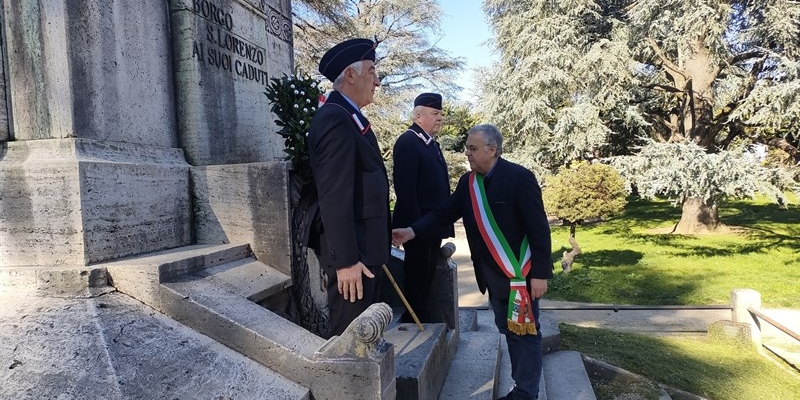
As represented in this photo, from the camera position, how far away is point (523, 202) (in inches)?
115

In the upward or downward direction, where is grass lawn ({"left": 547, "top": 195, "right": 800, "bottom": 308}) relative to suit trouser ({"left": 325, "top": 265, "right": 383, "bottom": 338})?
downward

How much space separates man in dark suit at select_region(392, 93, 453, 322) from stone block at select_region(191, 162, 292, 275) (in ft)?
2.96

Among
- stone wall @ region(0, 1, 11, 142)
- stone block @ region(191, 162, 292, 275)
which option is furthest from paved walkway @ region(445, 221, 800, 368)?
stone wall @ region(0, 1, 11, 142)

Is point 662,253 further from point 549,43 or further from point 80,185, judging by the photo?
point 80,185

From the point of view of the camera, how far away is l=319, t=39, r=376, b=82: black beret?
104 inches

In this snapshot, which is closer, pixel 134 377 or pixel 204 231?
pixel 134 377

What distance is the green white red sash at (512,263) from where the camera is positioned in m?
2.89

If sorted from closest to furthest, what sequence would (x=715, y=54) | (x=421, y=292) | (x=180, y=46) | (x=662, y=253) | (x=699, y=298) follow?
(x=180, y=46), (x=421, y=292), (x=699, y=298), (x=662, y=253), (x=715, y=54)

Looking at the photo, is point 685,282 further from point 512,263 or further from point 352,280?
point 352,280

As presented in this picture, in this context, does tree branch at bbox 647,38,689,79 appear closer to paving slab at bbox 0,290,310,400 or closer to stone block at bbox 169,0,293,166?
stone block at bbox 169,0,293,166

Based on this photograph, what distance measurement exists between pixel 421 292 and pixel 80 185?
209 centimetres

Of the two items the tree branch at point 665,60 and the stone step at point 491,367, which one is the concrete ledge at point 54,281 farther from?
the tree branch at point 665,60

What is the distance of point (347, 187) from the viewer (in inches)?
91.4

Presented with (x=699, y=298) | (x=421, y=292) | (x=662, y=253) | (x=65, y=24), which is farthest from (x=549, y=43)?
(x=65, y=24)
